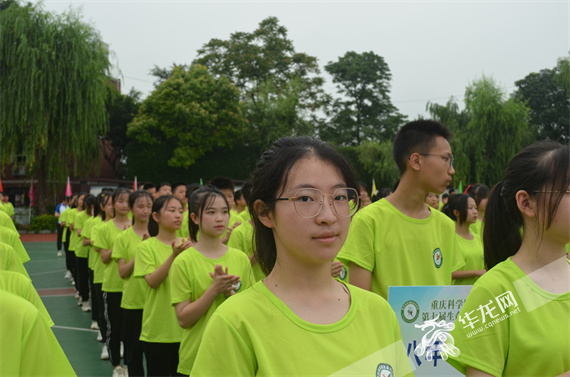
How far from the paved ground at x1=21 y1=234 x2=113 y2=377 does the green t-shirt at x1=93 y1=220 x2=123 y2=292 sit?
32.9 inches

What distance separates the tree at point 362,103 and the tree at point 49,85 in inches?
875

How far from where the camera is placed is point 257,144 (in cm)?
3500

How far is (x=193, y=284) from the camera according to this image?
3604 mm

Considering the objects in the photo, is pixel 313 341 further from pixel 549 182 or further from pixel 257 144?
pixel 257 144

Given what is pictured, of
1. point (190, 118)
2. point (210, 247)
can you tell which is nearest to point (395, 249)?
point (210, 247)

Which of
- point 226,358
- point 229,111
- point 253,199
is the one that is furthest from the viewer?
point 229,111

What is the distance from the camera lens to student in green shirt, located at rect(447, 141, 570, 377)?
6.04 feet

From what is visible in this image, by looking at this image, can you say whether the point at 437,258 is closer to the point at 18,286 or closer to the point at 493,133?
the point at 18,286

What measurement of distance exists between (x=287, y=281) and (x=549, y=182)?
99 cm

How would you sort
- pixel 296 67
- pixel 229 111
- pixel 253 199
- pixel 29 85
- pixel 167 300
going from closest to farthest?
pixel 253 199
pixel 167 300
pixel 29 85
pixel 229 111
pixel 296 67

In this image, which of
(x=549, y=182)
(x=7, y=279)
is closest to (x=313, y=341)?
(x=549, y=182)

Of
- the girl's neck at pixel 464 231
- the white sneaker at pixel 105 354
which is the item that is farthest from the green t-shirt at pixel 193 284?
the white sneaker at pixel 105 354

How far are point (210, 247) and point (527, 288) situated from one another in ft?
7.41

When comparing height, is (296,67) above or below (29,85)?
above
